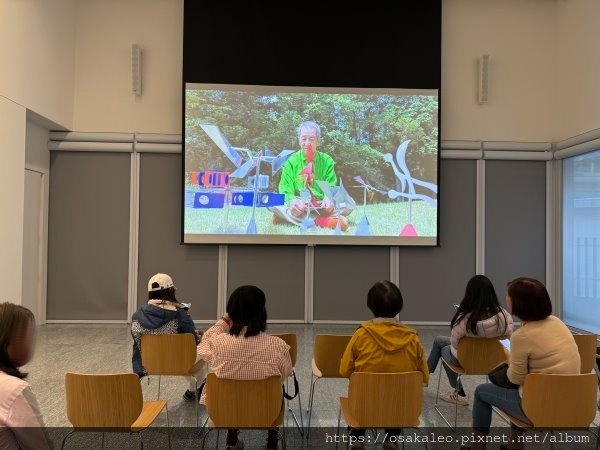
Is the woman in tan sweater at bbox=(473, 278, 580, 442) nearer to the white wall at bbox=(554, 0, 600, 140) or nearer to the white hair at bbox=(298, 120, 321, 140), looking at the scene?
the white hair at bbox=(298, 120, 321, 140)

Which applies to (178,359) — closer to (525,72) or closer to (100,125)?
(100,125)

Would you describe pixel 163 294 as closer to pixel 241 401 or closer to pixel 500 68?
pixel 241 401

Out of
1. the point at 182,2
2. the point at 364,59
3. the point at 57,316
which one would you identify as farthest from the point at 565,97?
the point at 57,316

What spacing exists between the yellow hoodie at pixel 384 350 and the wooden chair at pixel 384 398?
0.20 m

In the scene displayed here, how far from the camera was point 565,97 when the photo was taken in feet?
23.5

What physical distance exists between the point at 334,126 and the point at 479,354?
436 centimetres

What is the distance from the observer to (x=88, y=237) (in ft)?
23.2

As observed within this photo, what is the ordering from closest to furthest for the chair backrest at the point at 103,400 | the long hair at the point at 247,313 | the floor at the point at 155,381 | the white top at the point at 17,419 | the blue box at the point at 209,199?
the white top at the point at 17,419
the chair backrest at the point at 103,400
the long hair at the point at 247,313
the floor at the point at 155,381
the blue box at the point at 209,199

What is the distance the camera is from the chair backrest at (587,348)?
334 cm

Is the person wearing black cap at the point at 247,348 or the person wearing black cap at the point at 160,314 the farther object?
the person wearing black cap at the point at 160,314

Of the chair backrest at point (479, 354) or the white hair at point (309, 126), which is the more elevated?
the white hair at point (309, 126)

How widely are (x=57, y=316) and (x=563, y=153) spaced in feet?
25.4

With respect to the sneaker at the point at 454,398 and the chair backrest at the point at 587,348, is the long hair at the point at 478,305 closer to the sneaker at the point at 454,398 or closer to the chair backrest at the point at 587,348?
the chair backrest at the point at 587,348

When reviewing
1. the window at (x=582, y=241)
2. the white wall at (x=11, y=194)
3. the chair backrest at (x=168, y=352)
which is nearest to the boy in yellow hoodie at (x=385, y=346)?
the chair backrest at (x=168, y=352)
